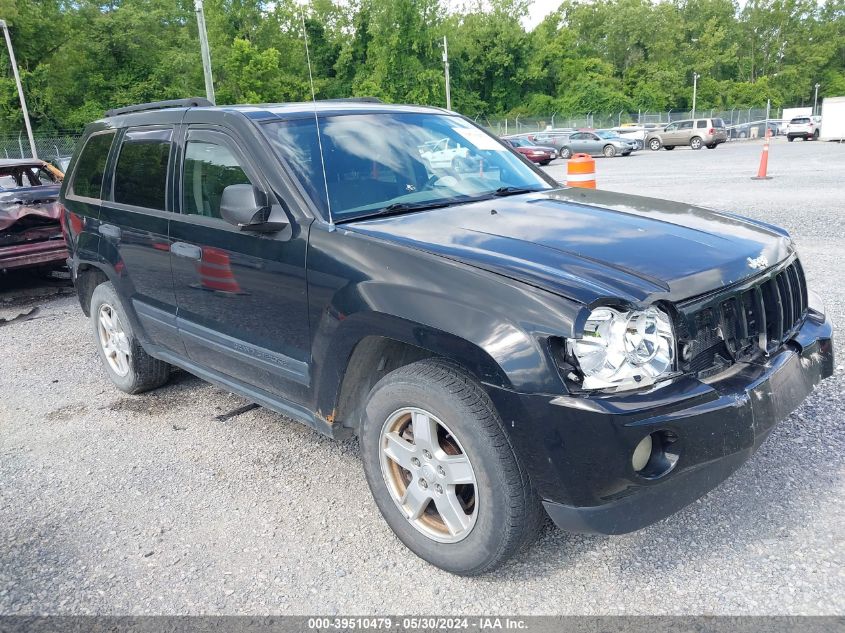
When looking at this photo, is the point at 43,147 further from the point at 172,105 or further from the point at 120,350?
the point at 172,105

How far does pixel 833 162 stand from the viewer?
2098 centimetres

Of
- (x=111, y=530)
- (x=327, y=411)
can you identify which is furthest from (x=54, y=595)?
(x=327, y=411)

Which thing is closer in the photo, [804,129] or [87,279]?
→ [87,279]

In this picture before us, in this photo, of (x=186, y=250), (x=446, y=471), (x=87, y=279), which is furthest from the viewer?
(x=87, y=279)

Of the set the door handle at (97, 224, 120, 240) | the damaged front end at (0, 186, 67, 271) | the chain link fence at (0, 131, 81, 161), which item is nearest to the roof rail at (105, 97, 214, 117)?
the door handle at (97, 224, 120, 240)

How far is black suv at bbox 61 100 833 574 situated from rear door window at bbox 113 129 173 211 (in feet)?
0.07

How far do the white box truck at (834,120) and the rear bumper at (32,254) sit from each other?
37466 mm

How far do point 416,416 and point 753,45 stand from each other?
10405cm

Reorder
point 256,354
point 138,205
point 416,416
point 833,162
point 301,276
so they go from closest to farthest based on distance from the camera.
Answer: point 416,416, point 301,276, point 256,354, point 138,205, point 833,162

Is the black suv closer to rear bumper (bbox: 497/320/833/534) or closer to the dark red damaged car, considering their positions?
rear bumper (bbox: 497/320/833/534)

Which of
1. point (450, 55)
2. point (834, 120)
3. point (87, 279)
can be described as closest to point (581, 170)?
point (87, 279)

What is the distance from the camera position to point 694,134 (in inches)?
1460

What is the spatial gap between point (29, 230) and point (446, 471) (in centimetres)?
723

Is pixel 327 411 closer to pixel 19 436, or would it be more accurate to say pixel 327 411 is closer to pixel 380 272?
pixel 380 272
